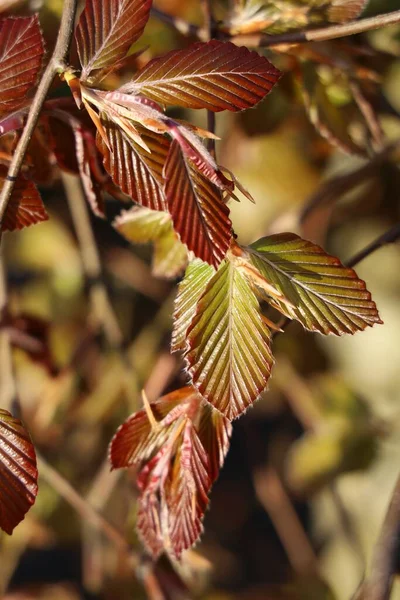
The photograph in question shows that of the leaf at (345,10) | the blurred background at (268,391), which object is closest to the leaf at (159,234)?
the leaf at (345,10)

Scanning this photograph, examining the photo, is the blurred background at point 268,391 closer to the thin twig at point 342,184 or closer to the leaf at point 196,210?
the thin twig at point 342,184

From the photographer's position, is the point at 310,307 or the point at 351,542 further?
the point at 351,542

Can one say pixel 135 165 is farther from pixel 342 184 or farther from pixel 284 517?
pixel 284 517

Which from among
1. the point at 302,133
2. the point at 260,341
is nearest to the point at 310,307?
the point at 260,341

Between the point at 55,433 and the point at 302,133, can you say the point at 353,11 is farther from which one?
the point at 55,433

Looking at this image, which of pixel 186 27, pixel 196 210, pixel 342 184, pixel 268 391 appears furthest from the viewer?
pixel 268 391

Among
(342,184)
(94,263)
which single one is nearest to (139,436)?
(342,184)
